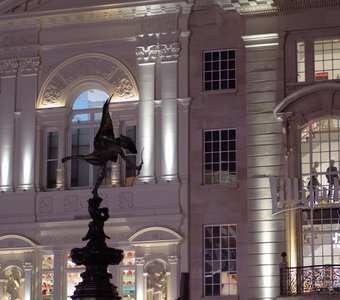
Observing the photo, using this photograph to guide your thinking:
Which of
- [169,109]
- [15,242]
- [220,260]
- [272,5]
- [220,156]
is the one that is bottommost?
[220,260]

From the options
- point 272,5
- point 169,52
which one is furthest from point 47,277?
→ point 272,5

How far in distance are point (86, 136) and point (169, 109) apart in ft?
10.7

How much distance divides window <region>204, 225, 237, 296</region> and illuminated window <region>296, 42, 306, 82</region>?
5.31 m

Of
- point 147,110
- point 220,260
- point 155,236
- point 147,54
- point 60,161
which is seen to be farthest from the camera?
point 60,161

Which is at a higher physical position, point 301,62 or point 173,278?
point 301,62

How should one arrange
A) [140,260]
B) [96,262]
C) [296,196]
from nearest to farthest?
[96,262]
[296,196]
[140,260]

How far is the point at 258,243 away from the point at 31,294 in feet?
25.8

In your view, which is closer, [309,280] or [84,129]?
[309,280]

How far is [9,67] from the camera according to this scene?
4072 centimetres

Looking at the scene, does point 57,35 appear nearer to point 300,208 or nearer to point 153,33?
point 153,33

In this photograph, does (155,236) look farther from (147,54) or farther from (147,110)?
(147,54)

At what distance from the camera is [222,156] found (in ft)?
125

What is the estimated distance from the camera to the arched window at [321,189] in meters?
36.3

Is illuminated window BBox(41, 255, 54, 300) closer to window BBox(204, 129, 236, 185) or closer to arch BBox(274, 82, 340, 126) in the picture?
window BBox(204, 129, 236, 185)
